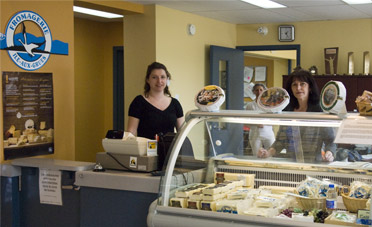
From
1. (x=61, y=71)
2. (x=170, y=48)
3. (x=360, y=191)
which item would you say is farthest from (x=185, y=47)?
(x=360, y=191)

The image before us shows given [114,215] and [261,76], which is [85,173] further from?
[261,76]

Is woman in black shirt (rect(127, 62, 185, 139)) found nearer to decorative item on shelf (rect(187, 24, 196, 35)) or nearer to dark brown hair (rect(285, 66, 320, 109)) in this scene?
dark brown hair (rect(285, 66, 320, 109))

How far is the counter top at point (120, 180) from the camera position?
3.21m

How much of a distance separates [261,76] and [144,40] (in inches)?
272

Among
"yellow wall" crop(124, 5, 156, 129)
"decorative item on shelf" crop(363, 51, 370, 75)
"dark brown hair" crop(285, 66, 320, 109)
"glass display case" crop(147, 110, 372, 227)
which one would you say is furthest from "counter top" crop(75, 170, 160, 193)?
"decorative item on shelf" crop(363, 51, 370, 75)

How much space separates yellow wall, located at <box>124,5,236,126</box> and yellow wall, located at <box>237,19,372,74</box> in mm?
1013

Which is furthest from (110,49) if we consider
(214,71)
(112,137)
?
(112,137)

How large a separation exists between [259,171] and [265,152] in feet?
0.39

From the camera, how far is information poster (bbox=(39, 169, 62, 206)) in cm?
373

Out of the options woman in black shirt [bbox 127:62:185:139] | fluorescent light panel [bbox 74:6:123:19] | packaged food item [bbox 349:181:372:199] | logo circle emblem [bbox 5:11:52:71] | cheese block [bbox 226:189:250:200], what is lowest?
cheese block [bbox 226:189:250:200]

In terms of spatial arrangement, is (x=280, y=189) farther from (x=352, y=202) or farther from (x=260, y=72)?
(x=260, y=72)

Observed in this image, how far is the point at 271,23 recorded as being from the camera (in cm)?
863

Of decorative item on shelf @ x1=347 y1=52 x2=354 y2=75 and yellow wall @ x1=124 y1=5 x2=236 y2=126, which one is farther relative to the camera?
decorative item on shelf @ x1=347 y1=52 x2=354 y2=75

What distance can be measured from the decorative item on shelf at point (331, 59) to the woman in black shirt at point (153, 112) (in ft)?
15.1
